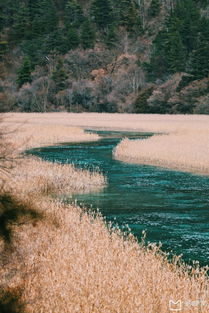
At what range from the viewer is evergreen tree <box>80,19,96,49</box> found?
342 ft

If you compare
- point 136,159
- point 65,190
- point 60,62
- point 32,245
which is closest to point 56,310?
point 32,245

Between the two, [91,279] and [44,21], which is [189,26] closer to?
[44,21]

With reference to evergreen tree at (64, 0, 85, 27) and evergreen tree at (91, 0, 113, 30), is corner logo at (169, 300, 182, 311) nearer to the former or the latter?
evergreen tree at (64, 0, 85, 27)

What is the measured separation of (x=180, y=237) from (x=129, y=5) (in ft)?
345

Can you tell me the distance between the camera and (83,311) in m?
8.27

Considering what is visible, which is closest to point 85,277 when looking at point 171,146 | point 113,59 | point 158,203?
point 158,203

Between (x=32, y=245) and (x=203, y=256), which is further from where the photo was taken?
(x=203, y=256)

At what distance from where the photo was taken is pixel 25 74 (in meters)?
100

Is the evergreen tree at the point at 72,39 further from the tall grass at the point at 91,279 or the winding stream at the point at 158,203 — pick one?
the tall grass at the point at 91,279

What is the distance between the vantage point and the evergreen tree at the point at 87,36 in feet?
342

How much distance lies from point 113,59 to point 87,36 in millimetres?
7009

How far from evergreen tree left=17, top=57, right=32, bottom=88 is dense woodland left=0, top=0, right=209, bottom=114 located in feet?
0.48

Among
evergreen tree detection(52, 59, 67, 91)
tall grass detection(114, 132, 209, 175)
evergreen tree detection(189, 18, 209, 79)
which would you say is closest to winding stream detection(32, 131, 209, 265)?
tall grass detection(114, 132, 209, 175)

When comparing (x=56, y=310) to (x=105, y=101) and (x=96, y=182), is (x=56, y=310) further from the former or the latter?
(x=105, y=101)
